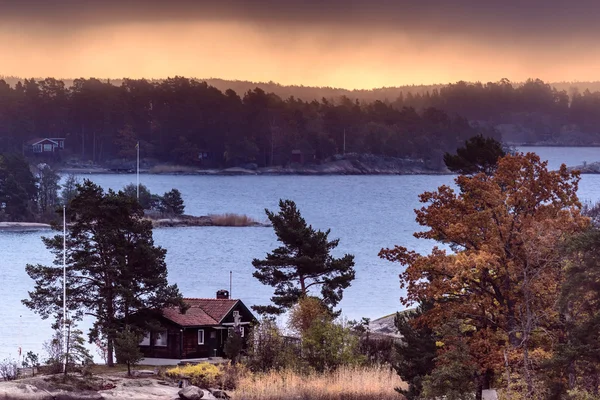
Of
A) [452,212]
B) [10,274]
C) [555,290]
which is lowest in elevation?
[10,274]

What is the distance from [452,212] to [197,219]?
134685 mm

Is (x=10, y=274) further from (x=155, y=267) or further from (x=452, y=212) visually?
(x=452, y=212)

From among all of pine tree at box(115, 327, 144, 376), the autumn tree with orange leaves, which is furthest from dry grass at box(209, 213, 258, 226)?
the autumn tree with orange leaves

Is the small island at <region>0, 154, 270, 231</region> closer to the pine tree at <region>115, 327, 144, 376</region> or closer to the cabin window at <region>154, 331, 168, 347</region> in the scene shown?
the cabin window at <region>154, 331, 168, 347</region>

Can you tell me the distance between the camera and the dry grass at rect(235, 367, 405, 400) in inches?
1683

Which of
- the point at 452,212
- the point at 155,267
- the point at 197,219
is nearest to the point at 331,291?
the point at 155,267

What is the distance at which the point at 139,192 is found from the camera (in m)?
152

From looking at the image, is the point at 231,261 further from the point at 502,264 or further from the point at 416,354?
the point at 502,264

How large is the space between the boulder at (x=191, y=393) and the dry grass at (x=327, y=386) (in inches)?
63.1

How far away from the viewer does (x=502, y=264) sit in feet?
107

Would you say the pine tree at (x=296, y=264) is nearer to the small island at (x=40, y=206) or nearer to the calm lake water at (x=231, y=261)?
the calm lake water at (x=231, y=261)

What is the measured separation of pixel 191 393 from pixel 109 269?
39.4 feet

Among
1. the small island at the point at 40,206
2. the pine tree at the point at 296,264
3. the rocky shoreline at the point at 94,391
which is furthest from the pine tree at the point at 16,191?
the rocky shoreline at the point at 94,391

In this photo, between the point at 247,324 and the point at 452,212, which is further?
the point at 247,324
